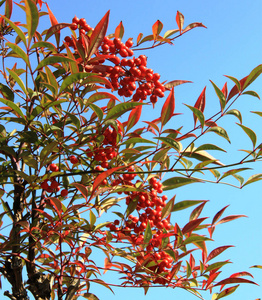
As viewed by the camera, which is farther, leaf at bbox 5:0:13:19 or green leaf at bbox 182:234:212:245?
leaf at bbox 5:0:13:19

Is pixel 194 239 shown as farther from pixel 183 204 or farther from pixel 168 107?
pixel 168 107

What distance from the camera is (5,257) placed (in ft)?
5.39

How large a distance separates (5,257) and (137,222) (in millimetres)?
627

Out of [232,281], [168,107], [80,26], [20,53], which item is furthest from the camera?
[80,26]

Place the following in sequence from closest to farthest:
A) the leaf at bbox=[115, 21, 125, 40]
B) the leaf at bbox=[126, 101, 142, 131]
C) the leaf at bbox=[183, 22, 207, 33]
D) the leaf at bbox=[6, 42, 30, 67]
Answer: the leaf at bbox=[6, 42, 30, 67] → the leaf at bbox=[126, 101, 142, 131] → the leaf at bbox=[115, 21, 125, 40] → the leaf at bbox=[183, 22, 207, 33]

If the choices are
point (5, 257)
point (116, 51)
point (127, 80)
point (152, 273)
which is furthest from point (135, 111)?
point (5, 257)

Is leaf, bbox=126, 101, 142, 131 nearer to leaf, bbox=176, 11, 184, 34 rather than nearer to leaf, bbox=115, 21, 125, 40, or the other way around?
leaf, bbox=115, 21, 125, 40

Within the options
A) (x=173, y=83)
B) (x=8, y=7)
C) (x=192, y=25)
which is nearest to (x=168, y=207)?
(x=173, y=83)

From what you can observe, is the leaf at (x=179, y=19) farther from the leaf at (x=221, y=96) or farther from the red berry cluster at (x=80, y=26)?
the leaf at (x=221, y=96)

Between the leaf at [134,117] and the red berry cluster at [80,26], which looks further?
the red berry cluster at [80,26]

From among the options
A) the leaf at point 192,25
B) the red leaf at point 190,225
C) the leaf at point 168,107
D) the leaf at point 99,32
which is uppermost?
the leaf at point 192,25

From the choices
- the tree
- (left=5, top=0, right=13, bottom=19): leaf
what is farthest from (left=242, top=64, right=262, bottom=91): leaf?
(left=5, top=0, right=13, bottom=19): leaf

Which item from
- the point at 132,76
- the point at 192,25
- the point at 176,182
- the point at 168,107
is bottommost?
the point at 176,182

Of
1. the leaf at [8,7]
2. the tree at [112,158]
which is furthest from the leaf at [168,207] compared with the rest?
the leaf at [8,7]
